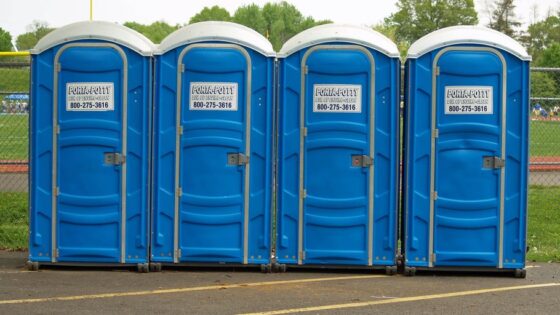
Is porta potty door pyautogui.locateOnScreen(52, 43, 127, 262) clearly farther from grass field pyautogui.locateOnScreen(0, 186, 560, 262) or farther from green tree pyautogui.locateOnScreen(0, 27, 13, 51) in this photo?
green tree pyautogui.locateOnScreen(0, 27, 13, 51)

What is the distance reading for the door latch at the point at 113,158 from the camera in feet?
28.6

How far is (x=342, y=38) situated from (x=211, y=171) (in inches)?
65.8

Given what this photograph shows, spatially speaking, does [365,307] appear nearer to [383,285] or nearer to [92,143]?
[383,285]

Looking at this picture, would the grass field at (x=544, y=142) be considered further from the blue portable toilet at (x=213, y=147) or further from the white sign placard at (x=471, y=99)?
the blue portable toilet at (x=213, y=147)

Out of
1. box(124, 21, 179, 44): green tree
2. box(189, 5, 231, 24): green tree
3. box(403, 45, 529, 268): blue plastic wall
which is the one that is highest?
box(189, 5, 231, 24): green tree

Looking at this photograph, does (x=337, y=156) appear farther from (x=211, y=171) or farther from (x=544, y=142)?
(x=544, y=142)

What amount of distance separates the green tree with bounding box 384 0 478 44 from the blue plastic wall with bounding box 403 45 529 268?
7451cm

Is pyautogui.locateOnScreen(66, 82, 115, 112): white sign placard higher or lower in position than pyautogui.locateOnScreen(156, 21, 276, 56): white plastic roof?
lower

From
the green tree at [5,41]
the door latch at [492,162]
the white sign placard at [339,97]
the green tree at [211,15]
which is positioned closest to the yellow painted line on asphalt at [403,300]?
the door latch at [492,162]

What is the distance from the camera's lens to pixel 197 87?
863 cm

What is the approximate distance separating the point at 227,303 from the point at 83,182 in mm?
2110

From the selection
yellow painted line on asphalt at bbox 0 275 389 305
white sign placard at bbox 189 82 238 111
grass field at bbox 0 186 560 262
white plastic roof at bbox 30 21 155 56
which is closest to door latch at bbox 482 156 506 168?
yellow painted line on asphalt at bbox 0 275 389 305

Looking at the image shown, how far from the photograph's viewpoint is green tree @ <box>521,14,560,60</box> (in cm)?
7931

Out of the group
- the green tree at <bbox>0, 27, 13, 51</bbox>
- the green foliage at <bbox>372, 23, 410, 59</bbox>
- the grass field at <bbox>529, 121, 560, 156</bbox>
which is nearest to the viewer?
the grass field at <bbox>529, 121, 560, 156</bbox>
